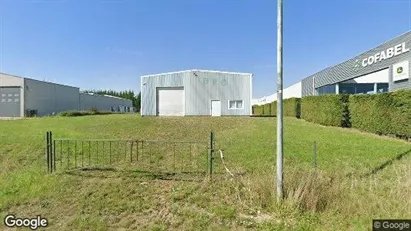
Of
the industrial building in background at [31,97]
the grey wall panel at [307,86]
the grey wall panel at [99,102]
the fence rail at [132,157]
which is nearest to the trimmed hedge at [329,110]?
the fence rail at [132,157]

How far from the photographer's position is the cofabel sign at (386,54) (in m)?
19.5

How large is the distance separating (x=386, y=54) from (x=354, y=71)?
6.70 metres

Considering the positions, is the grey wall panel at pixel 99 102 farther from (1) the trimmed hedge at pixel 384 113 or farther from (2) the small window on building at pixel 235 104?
(1) the trimmed hedge at pixel 384 113

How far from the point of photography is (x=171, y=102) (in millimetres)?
32656

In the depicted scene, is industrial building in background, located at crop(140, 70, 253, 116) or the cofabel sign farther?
industrial building in background, located at crop(140, 70, 253, 116)

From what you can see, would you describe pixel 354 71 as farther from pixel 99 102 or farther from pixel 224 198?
Answer: pixel 99 102

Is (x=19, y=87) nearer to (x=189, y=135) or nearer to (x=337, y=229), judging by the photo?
(x=189, y=135)

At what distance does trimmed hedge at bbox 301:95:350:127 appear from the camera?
18578 mm

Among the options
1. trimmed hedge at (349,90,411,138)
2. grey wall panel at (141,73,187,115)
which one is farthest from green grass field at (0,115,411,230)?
grey wall panel at (141,73,187,115)

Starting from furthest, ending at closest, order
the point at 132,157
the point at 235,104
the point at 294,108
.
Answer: the point at 235,104 < the point at 294,108 < the point at 132,157

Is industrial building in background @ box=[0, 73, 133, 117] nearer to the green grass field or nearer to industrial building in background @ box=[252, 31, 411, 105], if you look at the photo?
the green grass field

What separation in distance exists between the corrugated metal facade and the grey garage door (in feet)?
137

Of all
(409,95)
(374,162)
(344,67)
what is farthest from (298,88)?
(374,162)

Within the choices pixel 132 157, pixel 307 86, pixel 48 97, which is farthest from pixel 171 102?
pixel 48 97
